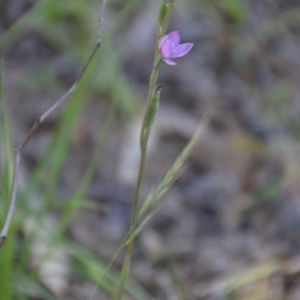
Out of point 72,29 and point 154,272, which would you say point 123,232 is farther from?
point 72,29

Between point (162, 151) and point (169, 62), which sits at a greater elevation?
point (169, 62)

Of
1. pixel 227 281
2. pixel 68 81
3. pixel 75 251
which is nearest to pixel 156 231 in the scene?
pixel 227 281

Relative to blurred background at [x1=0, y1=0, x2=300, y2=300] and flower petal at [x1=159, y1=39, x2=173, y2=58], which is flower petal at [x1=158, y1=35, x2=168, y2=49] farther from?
blurred background at [x1=0, y1=0, x2=300, y2=300]

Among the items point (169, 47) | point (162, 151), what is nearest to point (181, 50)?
point (169, 47)

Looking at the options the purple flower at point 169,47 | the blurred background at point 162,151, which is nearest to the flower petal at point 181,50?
the purple flower at point 169,47

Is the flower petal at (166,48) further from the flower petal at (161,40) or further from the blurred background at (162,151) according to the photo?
the blurred background at (162,151)

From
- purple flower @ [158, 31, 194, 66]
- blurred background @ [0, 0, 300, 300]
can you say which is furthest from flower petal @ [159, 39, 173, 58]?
blurred background @ [0, 0, 300, 300]

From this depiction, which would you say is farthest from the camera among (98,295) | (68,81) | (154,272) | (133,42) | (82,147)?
(133,42)

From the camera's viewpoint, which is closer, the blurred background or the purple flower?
the purple flower

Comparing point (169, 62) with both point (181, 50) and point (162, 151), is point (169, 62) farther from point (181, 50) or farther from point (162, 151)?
point (162, 151)
